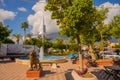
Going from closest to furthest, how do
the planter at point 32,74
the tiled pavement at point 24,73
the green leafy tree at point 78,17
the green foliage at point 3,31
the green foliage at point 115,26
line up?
the green leafy tree at point 78,17 → the tiled pavement at point 24,73 → the planter at point 32,74 → the green foliage at point 115,26 → the green foliage at point 3,31

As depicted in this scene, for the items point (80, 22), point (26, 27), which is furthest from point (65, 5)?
point (26, 27)

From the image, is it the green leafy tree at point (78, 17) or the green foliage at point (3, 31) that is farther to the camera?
the green foliage at point (3, 31)

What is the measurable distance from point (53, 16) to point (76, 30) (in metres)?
2.62

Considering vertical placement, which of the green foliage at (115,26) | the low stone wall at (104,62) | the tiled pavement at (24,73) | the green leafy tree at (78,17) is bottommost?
the tiled pavement at (24,73)

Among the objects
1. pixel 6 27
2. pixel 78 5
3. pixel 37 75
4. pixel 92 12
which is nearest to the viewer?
pixel 78 5

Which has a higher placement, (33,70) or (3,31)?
(3,31)

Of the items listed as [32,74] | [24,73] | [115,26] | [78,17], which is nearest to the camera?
[78,17]

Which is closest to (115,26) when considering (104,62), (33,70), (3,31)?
(104,62)

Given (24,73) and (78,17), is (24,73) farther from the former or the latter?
(78,17)

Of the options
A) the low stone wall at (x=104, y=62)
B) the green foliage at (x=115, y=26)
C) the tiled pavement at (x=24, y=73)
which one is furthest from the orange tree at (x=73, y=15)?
the green foliage at (x=115, y=26)

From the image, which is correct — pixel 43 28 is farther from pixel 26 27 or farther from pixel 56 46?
pixel 26 27

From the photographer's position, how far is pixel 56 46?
248 ft

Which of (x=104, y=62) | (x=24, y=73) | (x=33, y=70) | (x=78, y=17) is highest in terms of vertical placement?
(x=78, y=17)

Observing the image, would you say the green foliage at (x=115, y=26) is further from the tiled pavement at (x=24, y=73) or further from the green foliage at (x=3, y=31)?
the green foliage at (x=3, y=31)
